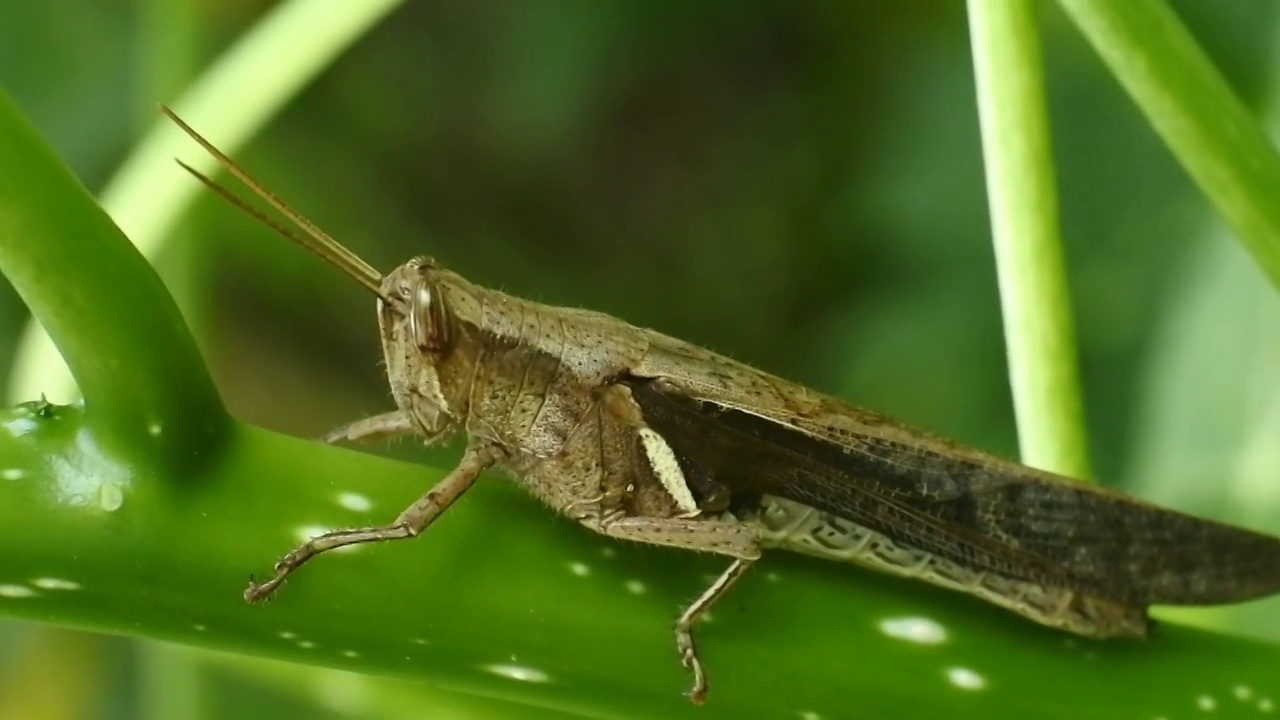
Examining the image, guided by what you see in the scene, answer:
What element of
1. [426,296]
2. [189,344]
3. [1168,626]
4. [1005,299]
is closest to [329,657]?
[189,344]

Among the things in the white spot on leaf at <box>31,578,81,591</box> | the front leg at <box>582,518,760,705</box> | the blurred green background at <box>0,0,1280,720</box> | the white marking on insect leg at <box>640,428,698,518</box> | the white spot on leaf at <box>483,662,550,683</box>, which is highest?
the blurred green background at <box>0,0,1280,720</box>

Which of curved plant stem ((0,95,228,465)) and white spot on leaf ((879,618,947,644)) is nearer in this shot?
curved plant stem ((0,95,228,465))

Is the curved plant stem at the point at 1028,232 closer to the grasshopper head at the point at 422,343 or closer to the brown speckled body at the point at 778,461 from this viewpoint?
the brown speckled body at the point at 778,461

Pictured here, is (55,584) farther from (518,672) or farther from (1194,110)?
(1194,110)

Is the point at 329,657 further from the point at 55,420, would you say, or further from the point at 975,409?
the point at 975,409

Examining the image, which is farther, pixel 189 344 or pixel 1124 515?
pixel 1124 515

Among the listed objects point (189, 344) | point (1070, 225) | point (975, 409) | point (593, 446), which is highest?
point (1070, 225)

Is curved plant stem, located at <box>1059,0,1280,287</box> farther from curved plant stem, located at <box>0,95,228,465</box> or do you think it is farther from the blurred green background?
the blurred green background

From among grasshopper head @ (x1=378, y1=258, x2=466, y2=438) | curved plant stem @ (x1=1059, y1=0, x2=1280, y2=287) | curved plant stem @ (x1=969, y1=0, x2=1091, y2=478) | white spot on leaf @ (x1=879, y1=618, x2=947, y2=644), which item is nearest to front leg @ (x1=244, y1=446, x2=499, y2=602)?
grasshopper head @ (x1=378, y1=258, x2=466, y2=438)
